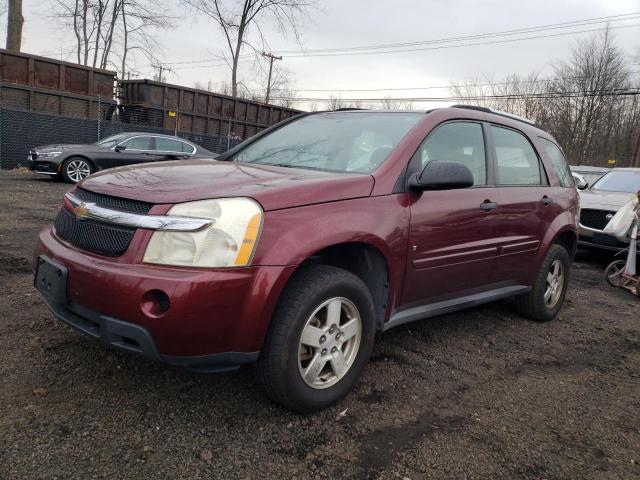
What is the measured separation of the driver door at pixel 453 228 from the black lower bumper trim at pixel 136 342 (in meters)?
1.24

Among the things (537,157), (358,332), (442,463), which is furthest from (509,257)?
(442,463)

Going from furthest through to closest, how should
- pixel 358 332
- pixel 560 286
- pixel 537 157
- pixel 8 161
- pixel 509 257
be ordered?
pixel 8 161 < pixel 560 286 < pixel 537 157 < pixel 509 257 < pixel 358 332

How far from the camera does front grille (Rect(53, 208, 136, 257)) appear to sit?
2.33m

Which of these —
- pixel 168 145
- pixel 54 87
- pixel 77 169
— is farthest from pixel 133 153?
pixel 54 87

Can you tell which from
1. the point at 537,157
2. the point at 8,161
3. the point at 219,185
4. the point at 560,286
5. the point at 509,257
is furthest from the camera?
the point at 8,161

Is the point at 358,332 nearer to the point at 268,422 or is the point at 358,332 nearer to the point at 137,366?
the point at 268,422

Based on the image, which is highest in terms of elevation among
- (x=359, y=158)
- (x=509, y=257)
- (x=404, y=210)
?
(x=359, y=158)

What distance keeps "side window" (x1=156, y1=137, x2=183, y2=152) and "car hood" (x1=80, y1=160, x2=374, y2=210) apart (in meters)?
10.1

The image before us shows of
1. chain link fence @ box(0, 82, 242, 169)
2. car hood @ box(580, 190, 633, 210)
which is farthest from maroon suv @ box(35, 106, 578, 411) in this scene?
chain link fence @ box(0, 82, 242, 169)

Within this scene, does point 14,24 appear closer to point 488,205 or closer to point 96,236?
point 96,236

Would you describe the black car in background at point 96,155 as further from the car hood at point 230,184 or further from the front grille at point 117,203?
the front grille at point 117,203

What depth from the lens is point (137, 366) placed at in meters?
3.00

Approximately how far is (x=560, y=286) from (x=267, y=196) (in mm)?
3546

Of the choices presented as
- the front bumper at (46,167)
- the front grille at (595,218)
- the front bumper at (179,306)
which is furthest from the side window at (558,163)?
the front bumper at (46,167)
